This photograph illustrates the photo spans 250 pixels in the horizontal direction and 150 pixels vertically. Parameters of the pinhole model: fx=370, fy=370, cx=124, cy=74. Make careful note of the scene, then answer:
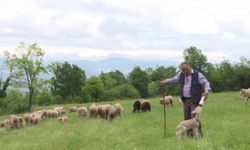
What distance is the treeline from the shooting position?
204 feet

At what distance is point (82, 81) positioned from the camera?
96375mm

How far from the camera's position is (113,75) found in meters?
133

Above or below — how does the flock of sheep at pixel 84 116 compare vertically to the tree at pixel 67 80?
below

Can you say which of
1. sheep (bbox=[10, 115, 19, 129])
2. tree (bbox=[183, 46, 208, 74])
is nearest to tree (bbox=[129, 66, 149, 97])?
tree (bbox=[183, 46, 208, 74])

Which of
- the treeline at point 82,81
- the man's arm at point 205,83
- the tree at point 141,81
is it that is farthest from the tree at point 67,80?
the man's arm at point 205,83

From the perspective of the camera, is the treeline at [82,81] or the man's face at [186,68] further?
the treeline at [82,81]

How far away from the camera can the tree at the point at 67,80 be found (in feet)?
308

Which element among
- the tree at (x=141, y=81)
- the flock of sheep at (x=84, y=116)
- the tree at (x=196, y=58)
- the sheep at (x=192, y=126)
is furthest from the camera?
the tree at (x=141, y=81)

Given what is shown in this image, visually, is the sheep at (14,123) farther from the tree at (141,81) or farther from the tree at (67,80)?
the tree at (141,81)

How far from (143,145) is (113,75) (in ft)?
400

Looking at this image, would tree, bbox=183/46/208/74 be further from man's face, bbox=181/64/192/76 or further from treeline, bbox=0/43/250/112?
man's face, bbox=181/64/192/76

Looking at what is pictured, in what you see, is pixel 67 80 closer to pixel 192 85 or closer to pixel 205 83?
pixel 192 85

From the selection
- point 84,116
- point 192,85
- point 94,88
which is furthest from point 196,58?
point 192,85

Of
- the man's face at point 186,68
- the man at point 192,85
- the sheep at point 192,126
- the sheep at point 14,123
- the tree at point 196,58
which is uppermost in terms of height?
the tree at point 196,58
